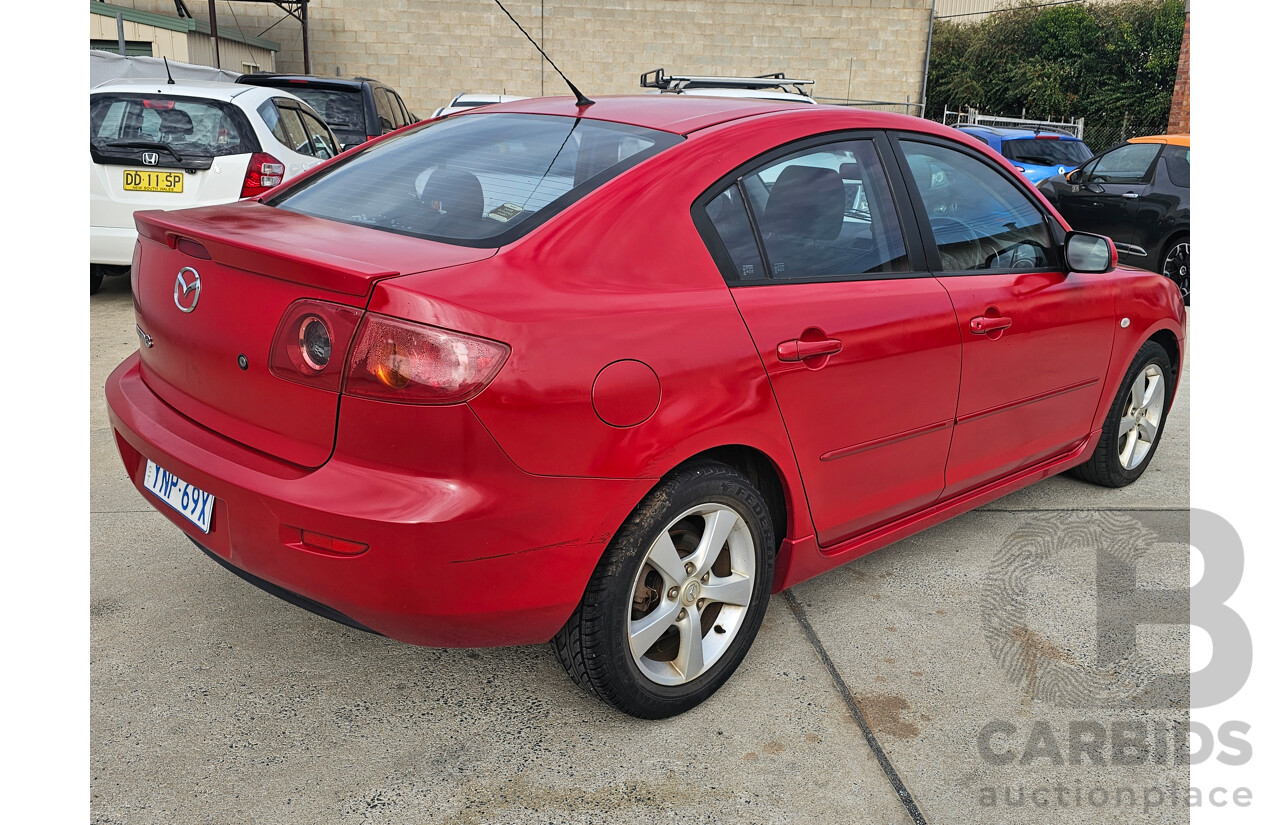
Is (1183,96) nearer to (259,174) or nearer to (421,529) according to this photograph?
(259,174)

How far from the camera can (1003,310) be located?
10.8 ft

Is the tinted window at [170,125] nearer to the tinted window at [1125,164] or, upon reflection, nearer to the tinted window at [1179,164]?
the tinted window at [1125,164]

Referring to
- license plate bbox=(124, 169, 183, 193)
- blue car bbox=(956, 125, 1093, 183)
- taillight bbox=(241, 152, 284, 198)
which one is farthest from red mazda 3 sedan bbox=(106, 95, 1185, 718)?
blue car bbox=(956, 125, 1093, 183)

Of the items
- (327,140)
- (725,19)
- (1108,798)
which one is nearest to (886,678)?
(1108,798)

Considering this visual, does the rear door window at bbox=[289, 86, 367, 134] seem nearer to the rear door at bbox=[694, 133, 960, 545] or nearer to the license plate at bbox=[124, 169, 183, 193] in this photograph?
the license plate at bbox=[124, 169, 183, 193]

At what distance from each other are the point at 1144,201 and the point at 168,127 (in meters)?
8.64

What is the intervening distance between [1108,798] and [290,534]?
2034 mm

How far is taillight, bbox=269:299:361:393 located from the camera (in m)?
2.09

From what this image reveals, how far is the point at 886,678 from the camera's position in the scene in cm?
289

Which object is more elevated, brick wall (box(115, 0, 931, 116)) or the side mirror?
brick wall (box(115, 0, 931, 116))

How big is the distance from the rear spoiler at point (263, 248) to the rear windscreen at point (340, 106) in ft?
31.9

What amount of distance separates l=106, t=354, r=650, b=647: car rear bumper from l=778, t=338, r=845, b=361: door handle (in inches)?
23.1

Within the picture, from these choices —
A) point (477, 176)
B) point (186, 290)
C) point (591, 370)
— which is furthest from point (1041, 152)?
point (186, 290)

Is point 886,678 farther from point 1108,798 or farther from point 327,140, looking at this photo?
point 327,140
